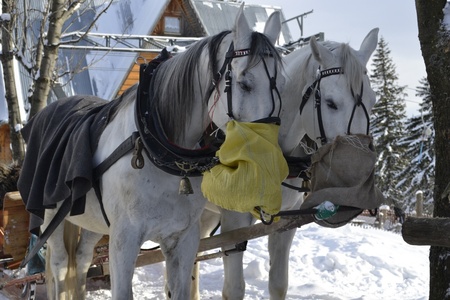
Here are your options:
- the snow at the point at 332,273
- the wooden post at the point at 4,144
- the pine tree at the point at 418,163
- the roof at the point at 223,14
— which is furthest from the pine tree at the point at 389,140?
the snow at the point at 332,273

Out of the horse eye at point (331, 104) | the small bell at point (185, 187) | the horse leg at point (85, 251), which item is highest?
the horse eye at point (331, 104)

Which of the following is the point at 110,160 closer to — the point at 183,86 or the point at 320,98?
the point at 183,86

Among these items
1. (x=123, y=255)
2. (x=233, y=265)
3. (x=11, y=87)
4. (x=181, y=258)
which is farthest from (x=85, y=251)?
(x=11, y=87)

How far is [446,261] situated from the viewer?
353cm

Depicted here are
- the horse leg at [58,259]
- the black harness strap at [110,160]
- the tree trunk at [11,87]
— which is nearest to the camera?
the black harness strap at [110,160]

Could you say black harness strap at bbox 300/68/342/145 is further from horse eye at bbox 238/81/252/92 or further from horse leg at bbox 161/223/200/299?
horse leg at bbox 161/223/200/299

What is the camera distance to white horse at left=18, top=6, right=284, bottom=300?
2.76 m

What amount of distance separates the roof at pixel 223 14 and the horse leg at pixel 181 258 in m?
13.4

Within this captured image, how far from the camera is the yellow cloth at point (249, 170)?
2.66 metres

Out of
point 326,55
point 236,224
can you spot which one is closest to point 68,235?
point 236,224

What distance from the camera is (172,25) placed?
54.3 ft

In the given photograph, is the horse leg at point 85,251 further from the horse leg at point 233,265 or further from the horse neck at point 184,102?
the horse neck at point 184,102

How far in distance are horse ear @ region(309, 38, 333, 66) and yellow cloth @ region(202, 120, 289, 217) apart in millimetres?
766

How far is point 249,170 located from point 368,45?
4.64 feet
